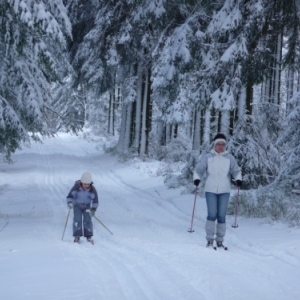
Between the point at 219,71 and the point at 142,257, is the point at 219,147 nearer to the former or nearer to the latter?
the point at 142,257

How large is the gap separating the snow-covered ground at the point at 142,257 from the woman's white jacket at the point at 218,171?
3.50 feet

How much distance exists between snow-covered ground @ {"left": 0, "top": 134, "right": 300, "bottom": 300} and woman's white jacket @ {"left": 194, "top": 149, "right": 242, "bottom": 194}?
3.50 ft

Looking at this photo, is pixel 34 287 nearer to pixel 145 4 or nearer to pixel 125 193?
pixel 125 193

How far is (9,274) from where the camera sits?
21.4ft

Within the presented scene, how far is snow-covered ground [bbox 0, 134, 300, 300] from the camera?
5.85m

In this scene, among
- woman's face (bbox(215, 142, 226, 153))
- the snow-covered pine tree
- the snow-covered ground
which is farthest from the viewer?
the snow-covered pine tree

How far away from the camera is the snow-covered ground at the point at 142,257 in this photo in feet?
19.2

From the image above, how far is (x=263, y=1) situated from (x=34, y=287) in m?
9.05

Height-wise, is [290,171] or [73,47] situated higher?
[73,47]

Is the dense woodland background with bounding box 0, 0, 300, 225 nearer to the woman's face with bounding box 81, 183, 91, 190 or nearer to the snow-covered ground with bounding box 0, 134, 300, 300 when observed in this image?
the snow-covered ground with bounding box 0, 134, 300, 300

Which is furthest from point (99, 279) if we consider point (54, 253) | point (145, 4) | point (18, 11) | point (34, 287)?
point (145, 4)

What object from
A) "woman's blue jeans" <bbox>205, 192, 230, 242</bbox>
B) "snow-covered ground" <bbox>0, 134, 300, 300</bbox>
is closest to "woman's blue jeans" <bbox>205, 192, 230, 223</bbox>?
"woman's blue jeans" <bbox>205, 192, 230, 242</bbox>

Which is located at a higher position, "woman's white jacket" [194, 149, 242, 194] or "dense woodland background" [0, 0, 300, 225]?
"dense woodland background" [0, 0, 300, 225]

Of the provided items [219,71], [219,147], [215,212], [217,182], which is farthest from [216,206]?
[219,71]
